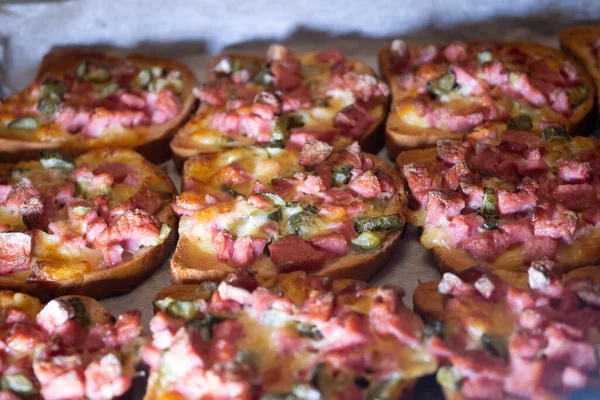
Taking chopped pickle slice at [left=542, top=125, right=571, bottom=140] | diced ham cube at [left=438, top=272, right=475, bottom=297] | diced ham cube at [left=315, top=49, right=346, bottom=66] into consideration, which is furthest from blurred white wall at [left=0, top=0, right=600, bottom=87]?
diced ham cube at [left=438, top=272, right=475, bottom=297]

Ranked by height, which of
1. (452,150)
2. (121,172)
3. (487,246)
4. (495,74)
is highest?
(495,74)

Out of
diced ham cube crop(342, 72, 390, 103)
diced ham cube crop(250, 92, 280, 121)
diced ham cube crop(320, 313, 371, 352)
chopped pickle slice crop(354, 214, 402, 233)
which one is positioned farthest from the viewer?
diced ham cube crop(342, 72, 390, 103)

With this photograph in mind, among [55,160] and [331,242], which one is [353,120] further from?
[55,160]

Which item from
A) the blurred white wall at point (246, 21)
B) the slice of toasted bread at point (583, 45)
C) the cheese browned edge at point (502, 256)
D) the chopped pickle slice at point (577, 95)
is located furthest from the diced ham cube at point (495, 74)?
the cheese browned edge at point (502, 256)

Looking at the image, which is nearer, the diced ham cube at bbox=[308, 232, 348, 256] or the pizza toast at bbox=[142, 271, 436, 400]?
the pizza toast at bbox=[142, 271, 436, 400]

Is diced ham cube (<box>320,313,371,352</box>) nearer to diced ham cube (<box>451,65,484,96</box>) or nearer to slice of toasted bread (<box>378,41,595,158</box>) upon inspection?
slice of toasted bread (<box>378,41,595,158</box>)

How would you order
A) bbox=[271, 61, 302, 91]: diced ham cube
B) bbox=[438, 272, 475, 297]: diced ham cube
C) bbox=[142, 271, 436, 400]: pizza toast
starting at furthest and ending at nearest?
1. bbox=[271, 61, 302, 91]: diced ham cube
2. bbox=[438, 272, 475, 297]: diced ham cube
3. bbox=[142, 271, 436, 400]: pizza toast

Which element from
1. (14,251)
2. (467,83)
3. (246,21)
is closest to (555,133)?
(467,83)
